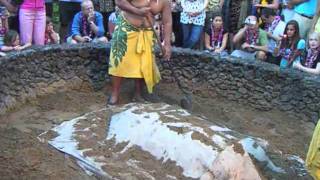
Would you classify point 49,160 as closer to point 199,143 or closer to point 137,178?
point 137,178

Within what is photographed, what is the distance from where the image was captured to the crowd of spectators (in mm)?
7023

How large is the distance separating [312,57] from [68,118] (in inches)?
107

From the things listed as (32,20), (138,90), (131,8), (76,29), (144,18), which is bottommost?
(138,90)

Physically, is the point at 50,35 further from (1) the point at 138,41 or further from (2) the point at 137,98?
(1) the point at 138,41

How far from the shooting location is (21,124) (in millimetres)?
6078

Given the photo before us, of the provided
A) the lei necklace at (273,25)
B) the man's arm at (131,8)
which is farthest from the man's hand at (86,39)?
the lei necklace at (273,25)

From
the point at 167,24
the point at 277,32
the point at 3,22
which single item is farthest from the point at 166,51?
the point at 3,22

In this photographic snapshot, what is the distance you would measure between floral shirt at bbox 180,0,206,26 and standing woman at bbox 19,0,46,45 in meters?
1.78

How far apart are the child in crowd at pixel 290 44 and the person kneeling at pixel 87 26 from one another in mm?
2175

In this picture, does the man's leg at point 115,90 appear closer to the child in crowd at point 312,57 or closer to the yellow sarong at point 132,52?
the yellow sarong at point 132,52

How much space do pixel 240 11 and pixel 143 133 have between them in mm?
3421

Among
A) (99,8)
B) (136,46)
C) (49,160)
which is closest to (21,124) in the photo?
(49,160)

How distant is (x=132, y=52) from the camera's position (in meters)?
6.35

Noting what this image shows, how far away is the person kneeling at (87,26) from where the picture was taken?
7590 millimetres
